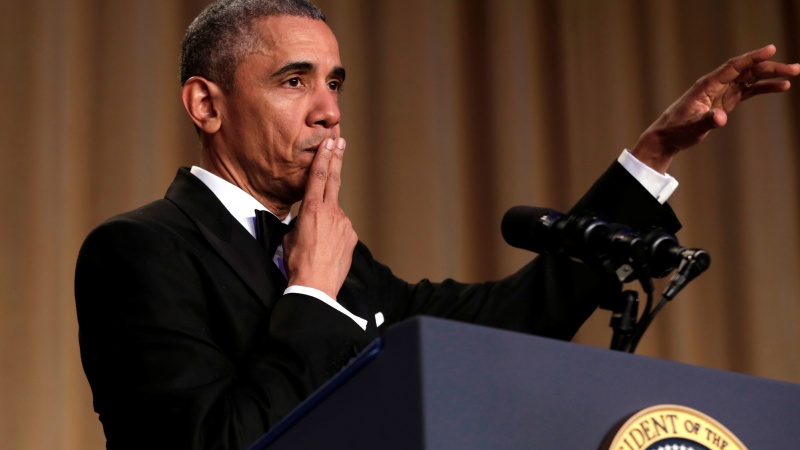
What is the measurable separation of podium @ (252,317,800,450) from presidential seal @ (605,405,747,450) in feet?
0.03

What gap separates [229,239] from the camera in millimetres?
1529

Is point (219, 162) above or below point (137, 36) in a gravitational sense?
below

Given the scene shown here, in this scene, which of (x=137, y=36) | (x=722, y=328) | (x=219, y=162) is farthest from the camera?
(x=722, y=328)

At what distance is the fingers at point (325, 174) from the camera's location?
158 centimetres

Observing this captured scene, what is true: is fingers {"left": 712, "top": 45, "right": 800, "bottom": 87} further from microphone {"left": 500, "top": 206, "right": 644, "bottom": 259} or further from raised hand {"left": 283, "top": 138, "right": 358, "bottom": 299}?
raised hand {"left": 283, "top": 138, "right": 358, "bottom": 299}

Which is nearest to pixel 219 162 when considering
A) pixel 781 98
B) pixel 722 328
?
pixel 722 328

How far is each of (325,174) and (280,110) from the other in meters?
0.14

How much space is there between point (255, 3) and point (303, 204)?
417 mm

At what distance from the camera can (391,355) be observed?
754mm

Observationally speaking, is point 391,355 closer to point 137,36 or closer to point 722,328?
point 137,36

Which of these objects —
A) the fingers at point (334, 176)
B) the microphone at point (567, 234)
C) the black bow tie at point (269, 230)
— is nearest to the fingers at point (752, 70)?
the microphone at point (567, 234)

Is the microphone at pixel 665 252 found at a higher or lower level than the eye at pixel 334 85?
lower

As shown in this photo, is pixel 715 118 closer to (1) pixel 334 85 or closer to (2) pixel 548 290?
(2) pixel 548 290

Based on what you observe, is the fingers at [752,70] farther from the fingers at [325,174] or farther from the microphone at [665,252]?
the fingers at [325,174]
